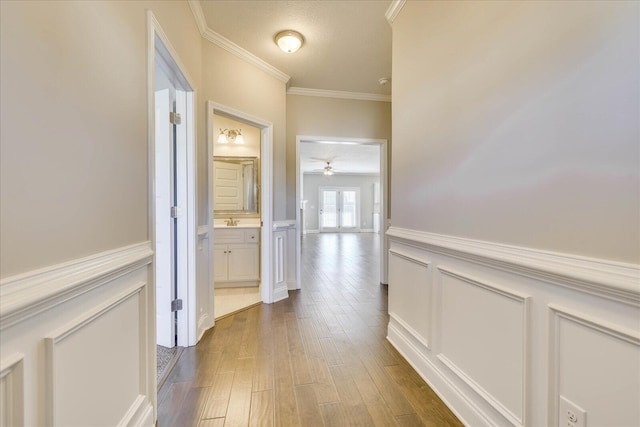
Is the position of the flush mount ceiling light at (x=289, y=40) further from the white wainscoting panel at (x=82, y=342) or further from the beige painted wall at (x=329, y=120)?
the white wainscoting panel at (x=82, y=342)

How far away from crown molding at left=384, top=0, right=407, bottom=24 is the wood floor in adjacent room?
8.62 feet

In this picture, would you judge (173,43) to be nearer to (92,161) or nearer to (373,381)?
(92,161)

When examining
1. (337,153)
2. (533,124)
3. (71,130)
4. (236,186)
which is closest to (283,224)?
(236,186)

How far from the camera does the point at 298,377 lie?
1829mm

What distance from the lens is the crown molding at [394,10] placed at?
214 centimetres

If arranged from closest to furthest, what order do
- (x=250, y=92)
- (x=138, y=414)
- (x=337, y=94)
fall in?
(x=138, y=414) → (x=250, y=92) → (x=337, y=94)

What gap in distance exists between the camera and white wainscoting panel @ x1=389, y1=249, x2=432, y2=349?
6.01ft

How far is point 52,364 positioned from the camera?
2.55ft

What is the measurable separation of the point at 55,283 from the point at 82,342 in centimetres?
28

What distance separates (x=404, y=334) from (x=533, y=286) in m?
1.22

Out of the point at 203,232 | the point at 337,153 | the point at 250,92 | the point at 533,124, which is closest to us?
the point at 533,124

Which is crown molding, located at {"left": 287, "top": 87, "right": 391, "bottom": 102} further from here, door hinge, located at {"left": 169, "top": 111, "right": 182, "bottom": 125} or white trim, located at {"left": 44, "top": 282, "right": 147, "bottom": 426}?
white trim, located at {"left": 44, "top": 282, "right": 147, "bottom": 426}

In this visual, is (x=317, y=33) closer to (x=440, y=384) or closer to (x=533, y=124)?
(x=533, y=124)

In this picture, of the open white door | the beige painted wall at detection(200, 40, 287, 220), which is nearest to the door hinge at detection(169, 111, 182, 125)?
the open white door
